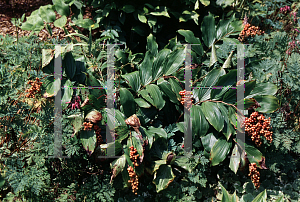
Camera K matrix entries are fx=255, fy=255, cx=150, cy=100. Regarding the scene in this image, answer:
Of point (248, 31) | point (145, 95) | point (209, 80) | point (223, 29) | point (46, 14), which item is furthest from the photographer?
point (46, 14)

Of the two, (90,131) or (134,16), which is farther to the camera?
(134,16)

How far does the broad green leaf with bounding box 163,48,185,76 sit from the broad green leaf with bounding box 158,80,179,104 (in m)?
0.12

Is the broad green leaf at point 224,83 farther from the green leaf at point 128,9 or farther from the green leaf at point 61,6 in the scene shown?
the green leaf at point 61,6

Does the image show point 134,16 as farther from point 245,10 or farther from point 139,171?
point 139,171

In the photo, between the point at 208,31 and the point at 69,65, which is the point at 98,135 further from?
the point at 208,31

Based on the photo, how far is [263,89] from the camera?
200 centimetres

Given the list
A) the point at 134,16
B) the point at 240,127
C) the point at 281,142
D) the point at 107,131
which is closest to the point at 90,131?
the point at 107,131

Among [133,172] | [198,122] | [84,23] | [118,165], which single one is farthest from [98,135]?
[84,23]

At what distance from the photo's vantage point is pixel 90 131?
178 cm

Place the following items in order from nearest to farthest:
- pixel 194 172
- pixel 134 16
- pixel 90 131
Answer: pixel 90 131, pixel 194 172, pixel 134 16

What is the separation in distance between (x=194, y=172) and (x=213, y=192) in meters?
0.32

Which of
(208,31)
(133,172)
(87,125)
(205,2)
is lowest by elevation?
(133,172)

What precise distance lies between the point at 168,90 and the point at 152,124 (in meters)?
0.31

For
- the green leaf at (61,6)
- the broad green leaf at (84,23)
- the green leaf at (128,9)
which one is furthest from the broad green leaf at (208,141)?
the green leaf at (61,6)
